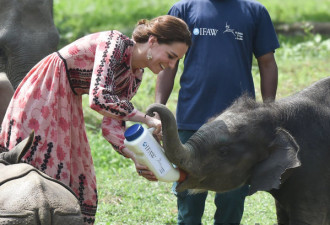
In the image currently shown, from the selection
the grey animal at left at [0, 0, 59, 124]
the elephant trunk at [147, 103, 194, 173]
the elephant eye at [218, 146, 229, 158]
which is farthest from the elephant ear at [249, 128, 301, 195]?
the grey animal at left at [0, 0, 59, 124]

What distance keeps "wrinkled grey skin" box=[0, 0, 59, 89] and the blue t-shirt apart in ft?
5.67

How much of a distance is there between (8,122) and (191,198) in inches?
56.0

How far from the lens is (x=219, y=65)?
16.7ft

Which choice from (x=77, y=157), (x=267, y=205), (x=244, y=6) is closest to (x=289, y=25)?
(x=267, y=205)

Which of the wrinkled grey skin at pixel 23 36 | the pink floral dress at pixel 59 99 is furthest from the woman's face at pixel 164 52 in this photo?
the wrinkled grey skin at pixel 23 36

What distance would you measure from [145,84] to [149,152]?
6.62 meters

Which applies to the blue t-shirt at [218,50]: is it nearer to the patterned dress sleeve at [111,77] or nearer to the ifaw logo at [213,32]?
the ifaw logo at [213,32]

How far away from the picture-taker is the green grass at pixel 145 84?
648 cm

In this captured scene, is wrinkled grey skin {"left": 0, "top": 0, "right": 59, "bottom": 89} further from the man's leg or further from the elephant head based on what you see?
the elephant head

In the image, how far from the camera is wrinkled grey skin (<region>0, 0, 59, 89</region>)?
252 inches

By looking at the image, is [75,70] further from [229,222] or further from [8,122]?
[229,222]

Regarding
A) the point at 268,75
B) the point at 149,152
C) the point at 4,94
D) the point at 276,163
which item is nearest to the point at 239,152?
the point at 276,163

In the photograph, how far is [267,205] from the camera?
6719 millimetres

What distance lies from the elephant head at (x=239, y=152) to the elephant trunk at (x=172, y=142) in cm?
1
